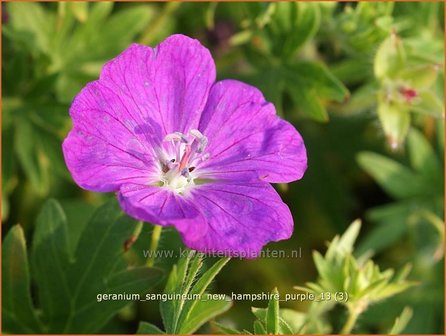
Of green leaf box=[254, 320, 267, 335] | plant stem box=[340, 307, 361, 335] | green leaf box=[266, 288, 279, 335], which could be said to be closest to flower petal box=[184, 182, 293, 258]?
green leaf box=[266, 288, 279, 335]

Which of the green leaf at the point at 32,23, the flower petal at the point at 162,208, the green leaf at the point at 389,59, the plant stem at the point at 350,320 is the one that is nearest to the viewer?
the flower petal at the point at 162,208

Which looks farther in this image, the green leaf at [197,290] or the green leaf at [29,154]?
the green leaf at [29,154]

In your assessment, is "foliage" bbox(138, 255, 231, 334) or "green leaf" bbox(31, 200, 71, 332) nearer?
"foliage" bbox(138, 255, 231, 334)

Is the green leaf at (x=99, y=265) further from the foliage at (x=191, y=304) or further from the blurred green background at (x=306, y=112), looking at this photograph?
the foliage at (x=191, y=304)

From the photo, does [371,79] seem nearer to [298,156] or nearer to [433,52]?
[433,52]

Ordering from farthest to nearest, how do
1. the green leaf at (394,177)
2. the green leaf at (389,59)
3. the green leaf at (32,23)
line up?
the green leaf at (394,177), the green leaf at (32,23), the green leaf at (389,59)

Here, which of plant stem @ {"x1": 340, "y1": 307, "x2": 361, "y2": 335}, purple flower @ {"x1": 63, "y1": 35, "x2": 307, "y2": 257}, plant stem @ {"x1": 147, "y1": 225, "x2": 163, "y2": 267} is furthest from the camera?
plant stem @ {"x1": 340, "y1": 307, "x2": 361, "y2": 335}

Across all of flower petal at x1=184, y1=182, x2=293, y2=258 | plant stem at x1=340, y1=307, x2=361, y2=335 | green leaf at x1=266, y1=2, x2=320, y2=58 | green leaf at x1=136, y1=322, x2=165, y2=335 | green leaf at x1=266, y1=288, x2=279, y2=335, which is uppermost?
green leaf at x1=266, y1=2, x2=320, y2=58

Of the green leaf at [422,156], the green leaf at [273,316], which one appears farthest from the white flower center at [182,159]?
the green leaf at [422,156]

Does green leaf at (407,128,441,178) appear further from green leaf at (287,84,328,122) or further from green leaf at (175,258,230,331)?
green leaf at (175,258,230,331)

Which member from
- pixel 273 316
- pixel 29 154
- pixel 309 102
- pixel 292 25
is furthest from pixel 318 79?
pixel 273 316
